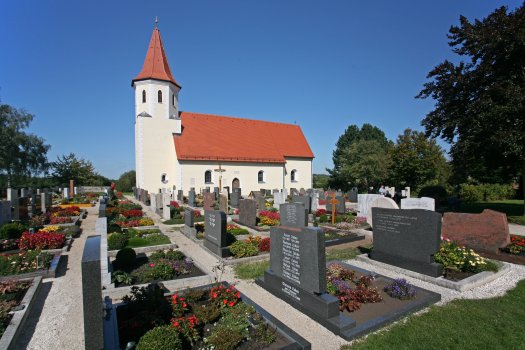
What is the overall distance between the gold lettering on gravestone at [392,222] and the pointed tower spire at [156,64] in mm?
28604

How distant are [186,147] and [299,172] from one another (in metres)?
15.1

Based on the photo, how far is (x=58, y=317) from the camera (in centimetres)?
539

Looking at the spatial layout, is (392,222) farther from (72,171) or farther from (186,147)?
(72,171)

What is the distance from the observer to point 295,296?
565 cm

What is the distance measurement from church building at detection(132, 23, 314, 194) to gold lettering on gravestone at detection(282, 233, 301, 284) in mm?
23811

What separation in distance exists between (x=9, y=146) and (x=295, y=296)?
146ft

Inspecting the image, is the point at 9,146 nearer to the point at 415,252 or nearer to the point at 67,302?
the point at 67,302

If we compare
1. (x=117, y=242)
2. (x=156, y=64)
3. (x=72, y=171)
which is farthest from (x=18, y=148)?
(x=117, y=242)

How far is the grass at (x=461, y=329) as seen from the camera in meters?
4.27

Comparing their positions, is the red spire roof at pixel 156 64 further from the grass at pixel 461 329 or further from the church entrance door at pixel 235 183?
the grass at pixel 461 329

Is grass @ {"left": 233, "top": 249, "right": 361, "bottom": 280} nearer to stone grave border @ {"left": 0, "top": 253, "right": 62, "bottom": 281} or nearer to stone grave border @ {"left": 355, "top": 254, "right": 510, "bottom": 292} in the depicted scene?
stone grave border @ {"left": 355, "top": 254, "right": 510, "bottom": 292}

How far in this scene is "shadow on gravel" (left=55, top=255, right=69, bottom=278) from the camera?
773 cm

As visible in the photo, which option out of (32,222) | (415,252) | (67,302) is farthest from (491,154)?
(32,222)

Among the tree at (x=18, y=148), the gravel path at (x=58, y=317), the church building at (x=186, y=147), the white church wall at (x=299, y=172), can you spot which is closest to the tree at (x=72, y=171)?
the tree at (x=18, y=148)
